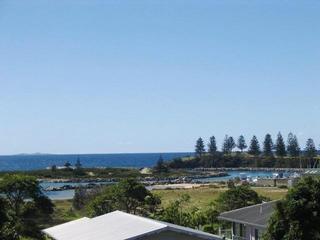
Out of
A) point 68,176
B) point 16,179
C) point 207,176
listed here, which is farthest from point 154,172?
point 16,179

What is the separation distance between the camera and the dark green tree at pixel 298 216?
25.4m

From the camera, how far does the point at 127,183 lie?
47.9 meters

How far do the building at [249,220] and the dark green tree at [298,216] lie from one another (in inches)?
296

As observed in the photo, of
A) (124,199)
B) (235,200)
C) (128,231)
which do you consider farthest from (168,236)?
(124,199)

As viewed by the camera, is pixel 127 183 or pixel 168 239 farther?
pixel 127 183

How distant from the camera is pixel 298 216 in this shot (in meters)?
25.8

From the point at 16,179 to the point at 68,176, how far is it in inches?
4455

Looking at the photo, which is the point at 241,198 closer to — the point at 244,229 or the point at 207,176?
the point at 244,229

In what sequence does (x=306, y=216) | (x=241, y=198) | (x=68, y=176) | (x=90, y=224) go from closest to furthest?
(x=306, y=216)
(x=90, y=224)
(x=241, y=198)
(x=68, y=176)

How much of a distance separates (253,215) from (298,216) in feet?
34.3

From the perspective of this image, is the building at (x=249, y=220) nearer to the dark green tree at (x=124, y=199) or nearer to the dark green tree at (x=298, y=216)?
the dark green tree at (x=298, y=216)

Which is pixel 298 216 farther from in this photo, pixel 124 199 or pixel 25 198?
pixel 25 198

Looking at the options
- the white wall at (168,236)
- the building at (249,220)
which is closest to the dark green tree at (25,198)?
the building at (249,220)

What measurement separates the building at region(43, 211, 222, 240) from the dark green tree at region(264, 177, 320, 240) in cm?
288
